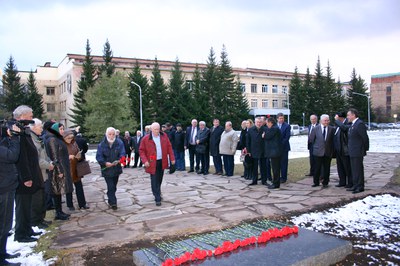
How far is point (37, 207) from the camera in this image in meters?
6.14

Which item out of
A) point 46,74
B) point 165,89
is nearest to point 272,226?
point 165,89

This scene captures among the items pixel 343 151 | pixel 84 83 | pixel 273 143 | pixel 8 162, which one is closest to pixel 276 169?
pixel 273 143

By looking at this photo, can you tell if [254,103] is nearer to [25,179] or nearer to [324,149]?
[324,149]

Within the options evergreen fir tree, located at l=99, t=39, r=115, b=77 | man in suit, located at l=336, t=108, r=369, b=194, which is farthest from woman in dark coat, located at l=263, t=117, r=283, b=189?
evergreen fir tree, located at l=99, t=39, r=115, b=77

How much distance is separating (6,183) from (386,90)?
113584 mm

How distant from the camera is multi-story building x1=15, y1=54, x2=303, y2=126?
53000mm

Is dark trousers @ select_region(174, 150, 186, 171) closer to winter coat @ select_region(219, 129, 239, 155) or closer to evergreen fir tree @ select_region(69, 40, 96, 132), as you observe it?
winter coat @ select_region(219, 129, 239, 155)

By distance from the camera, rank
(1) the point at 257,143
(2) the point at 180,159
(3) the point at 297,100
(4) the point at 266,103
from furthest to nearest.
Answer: (4) the point at 266,103 → (3) the point at 297,100 → (2) the point at 180,159 → (1) the point at 257,143

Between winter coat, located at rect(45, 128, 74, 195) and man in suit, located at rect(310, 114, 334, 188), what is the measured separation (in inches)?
241

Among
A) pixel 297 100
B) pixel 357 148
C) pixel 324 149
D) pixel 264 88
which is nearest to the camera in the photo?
pixel 357 148

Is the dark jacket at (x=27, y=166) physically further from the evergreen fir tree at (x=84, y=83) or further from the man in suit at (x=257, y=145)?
the evergreen fir tree at (x=84, y=83)

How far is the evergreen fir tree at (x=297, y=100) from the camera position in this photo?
6275cm

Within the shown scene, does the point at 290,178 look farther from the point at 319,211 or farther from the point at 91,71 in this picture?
the point at 91,71

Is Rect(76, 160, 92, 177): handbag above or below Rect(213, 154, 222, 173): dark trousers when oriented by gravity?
above
